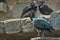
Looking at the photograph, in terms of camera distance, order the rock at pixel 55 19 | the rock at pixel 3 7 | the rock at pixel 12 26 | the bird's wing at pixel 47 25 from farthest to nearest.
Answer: the rock at pixel 3 7 → the rock at pixel 12 26 → the rock at pixel 55 19 → the bird's wing at pixel 47 25

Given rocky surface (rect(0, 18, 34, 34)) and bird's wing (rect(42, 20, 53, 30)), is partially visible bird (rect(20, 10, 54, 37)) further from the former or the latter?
rocky surface (rect(0, 18, 34, 34))

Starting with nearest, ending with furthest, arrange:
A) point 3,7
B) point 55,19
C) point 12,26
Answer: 1. point 55,19
2. point 12,26
3. point 3,7

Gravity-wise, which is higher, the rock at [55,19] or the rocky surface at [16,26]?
the rock at [55,19]

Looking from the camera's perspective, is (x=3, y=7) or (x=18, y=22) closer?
(x=18, y=22)

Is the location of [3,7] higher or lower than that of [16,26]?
higher

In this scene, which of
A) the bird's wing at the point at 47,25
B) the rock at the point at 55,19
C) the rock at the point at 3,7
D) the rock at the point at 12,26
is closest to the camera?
the bird's wing at the point at 47,25

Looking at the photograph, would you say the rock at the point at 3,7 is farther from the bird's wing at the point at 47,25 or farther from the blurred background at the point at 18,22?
the bird's wing at the point at 47,25

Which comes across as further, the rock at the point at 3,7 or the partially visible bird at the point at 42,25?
the rock at the point at 3,7

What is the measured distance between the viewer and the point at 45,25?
2.01m

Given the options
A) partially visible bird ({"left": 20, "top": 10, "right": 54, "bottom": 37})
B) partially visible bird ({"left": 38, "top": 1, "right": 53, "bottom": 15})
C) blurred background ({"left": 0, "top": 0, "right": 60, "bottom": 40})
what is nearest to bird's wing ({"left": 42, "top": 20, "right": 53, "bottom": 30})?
partially visible bird ({"left": 20, "top": 10, "right": 54, "bottom": 37})

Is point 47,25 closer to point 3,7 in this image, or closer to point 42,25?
point 42,25

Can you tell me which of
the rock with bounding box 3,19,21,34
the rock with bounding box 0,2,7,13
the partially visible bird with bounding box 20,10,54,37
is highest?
the rock with bounding box 0,2,7,13

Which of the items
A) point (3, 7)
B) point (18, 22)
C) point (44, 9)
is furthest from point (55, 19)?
point (3, 7)

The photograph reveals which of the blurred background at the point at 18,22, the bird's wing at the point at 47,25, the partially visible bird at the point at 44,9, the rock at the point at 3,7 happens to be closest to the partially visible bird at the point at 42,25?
the bird's wing at the point at 47,25
